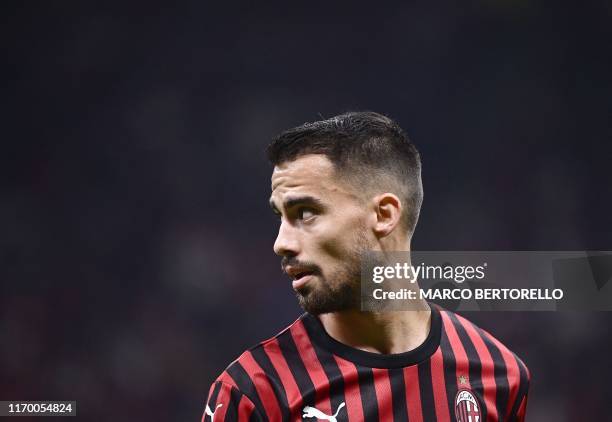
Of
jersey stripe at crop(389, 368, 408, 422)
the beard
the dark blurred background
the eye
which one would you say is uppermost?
the dark blurred background

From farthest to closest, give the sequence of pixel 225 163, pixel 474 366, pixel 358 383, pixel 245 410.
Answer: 1. pixel 225 163
2. pixel 474 366
3. pixel 358 383
4. pixel 245 410

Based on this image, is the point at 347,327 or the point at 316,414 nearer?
the point at 316,414

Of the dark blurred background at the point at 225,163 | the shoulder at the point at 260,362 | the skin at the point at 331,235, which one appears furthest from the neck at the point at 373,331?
the dark blurred background at the point at 225,163

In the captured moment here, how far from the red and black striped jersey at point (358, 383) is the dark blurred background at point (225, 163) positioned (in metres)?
2.42

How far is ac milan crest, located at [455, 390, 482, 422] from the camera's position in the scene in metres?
1.98

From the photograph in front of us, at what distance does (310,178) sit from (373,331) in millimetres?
467

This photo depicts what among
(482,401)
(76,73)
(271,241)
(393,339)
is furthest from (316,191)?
(76,73)

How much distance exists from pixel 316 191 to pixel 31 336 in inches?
118

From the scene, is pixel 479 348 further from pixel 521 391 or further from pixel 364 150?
pixel 364 150

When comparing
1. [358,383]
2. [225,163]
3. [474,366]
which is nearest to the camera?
[358,383]

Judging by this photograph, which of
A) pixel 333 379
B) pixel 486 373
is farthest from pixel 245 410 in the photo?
pixel 486 373

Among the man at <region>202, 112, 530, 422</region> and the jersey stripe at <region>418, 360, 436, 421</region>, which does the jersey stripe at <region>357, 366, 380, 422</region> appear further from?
the jersey stripe at <region>418, 360, 436, 421</region>

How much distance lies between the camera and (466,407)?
1991 millimetres

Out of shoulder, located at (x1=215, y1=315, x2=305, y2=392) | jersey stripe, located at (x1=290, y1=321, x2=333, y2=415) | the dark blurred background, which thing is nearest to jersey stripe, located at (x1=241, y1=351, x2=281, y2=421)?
shoulder, located at (x1=215, y1=315, x2=305, y2=392)
